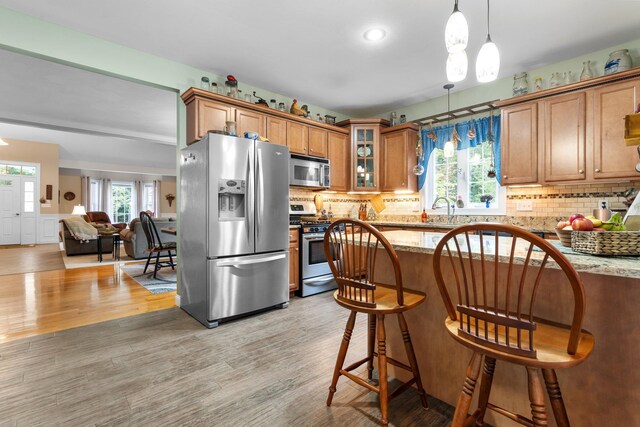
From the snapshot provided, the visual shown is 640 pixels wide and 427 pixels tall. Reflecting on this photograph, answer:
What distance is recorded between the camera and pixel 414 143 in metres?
4.59

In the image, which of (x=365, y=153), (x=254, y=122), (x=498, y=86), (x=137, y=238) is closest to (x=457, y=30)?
(x=254, y=122)

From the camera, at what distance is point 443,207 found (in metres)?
4.43

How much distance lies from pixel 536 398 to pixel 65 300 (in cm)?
449

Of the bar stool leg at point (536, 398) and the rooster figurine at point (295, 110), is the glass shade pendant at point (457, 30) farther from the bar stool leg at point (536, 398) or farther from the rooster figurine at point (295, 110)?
the rooster figurine at point (295, 110)

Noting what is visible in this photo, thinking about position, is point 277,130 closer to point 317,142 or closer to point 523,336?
point 317,142

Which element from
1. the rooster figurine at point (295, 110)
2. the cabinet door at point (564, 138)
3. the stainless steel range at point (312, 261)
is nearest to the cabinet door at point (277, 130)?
the rooster figurine at point (295, 110)

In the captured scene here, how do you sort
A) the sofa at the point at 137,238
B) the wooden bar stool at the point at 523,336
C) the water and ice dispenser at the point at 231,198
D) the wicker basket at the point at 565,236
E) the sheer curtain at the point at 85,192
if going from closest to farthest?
1. the wooden bar stool at the point at 523,336
2. the wicker basket at the point at 565,236
3. the water and ice dispenser at the point at 231,198
4. the sofa at the point at 137,238
5. the sheer curtain at the point at 85,192

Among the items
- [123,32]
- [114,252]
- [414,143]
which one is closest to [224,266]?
[123,32]

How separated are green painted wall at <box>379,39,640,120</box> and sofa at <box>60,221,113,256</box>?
669 centimetres

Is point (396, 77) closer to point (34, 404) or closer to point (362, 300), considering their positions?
point (362, 300)

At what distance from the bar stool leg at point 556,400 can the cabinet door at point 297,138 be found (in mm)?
3506

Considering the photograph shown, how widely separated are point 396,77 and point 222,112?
7.00 feet

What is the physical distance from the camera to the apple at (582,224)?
3.91 feet

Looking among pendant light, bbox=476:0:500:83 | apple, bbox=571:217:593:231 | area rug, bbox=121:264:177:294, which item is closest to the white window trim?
pendant light, bbox=476:0:500:83
